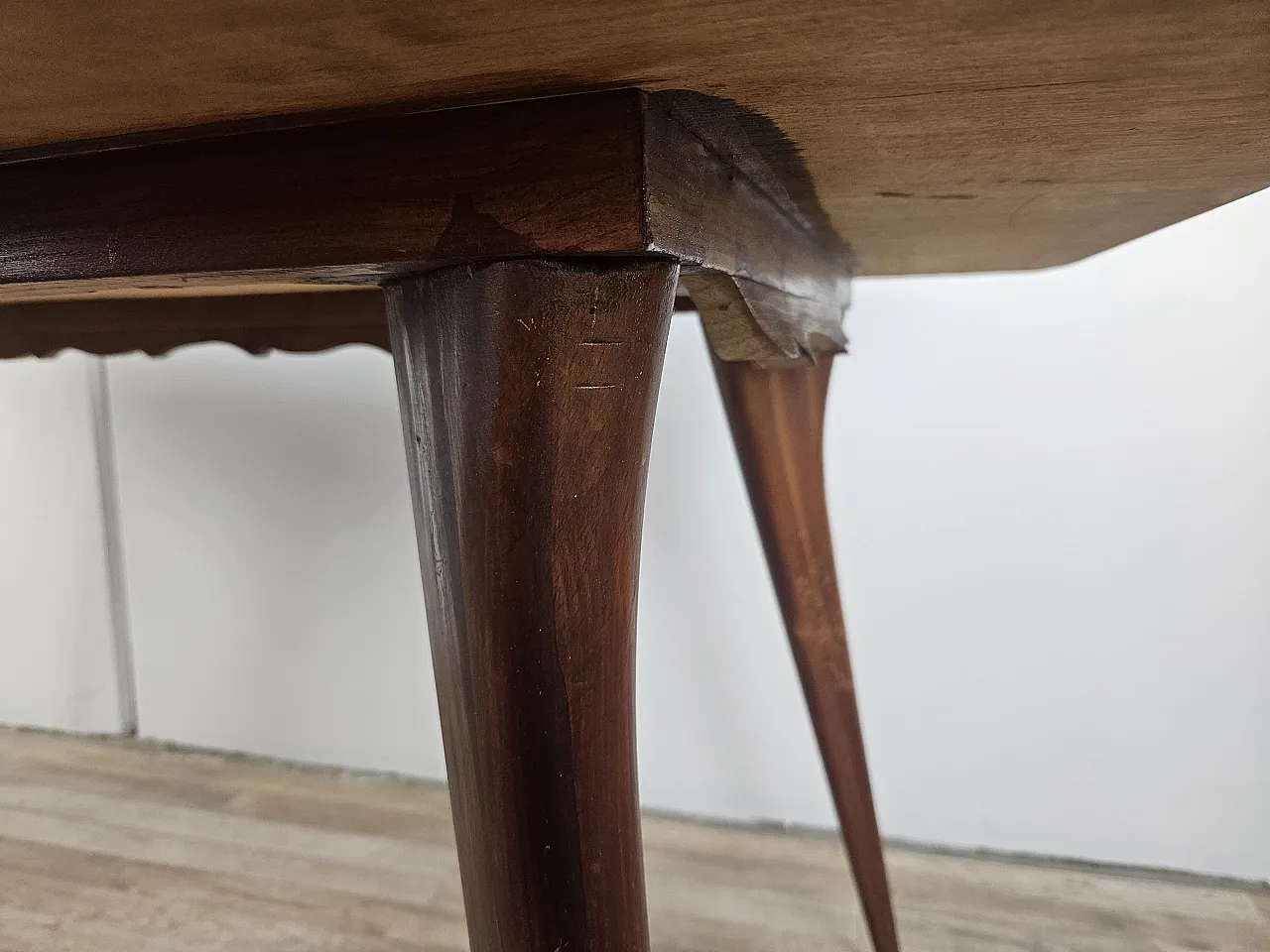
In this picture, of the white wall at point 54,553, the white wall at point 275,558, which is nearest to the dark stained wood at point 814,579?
the white wall at point 275,558

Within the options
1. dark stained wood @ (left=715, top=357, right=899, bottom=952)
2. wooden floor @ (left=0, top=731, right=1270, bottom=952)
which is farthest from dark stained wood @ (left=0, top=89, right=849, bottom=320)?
wooden floor @ (left=0, top=731, right=1270, bottom=952)

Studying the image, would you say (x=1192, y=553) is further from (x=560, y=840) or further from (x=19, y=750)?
(x=19, y=750)

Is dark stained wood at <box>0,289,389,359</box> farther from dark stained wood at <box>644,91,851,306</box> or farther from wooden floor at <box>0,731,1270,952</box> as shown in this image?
wooden floor at <box>0,731,1270,952</box>

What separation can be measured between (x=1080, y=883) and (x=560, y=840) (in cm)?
79

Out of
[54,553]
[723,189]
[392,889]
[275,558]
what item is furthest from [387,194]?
[54,553]

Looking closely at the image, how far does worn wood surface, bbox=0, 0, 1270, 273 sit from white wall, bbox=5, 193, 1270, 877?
22.9 inches

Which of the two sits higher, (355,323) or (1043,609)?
(355,323)

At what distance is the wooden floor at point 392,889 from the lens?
0.74 meters

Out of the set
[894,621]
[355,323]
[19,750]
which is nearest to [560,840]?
[355,323]

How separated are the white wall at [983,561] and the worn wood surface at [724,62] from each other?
58cm

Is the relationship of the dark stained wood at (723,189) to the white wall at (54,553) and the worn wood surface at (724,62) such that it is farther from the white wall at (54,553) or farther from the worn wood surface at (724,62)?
the white wall at (54,553)

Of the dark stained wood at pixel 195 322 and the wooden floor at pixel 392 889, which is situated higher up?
the dark stained wood at pixel 195 322

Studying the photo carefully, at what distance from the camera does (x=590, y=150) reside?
23cm

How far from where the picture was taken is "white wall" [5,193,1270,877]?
0.83 m
